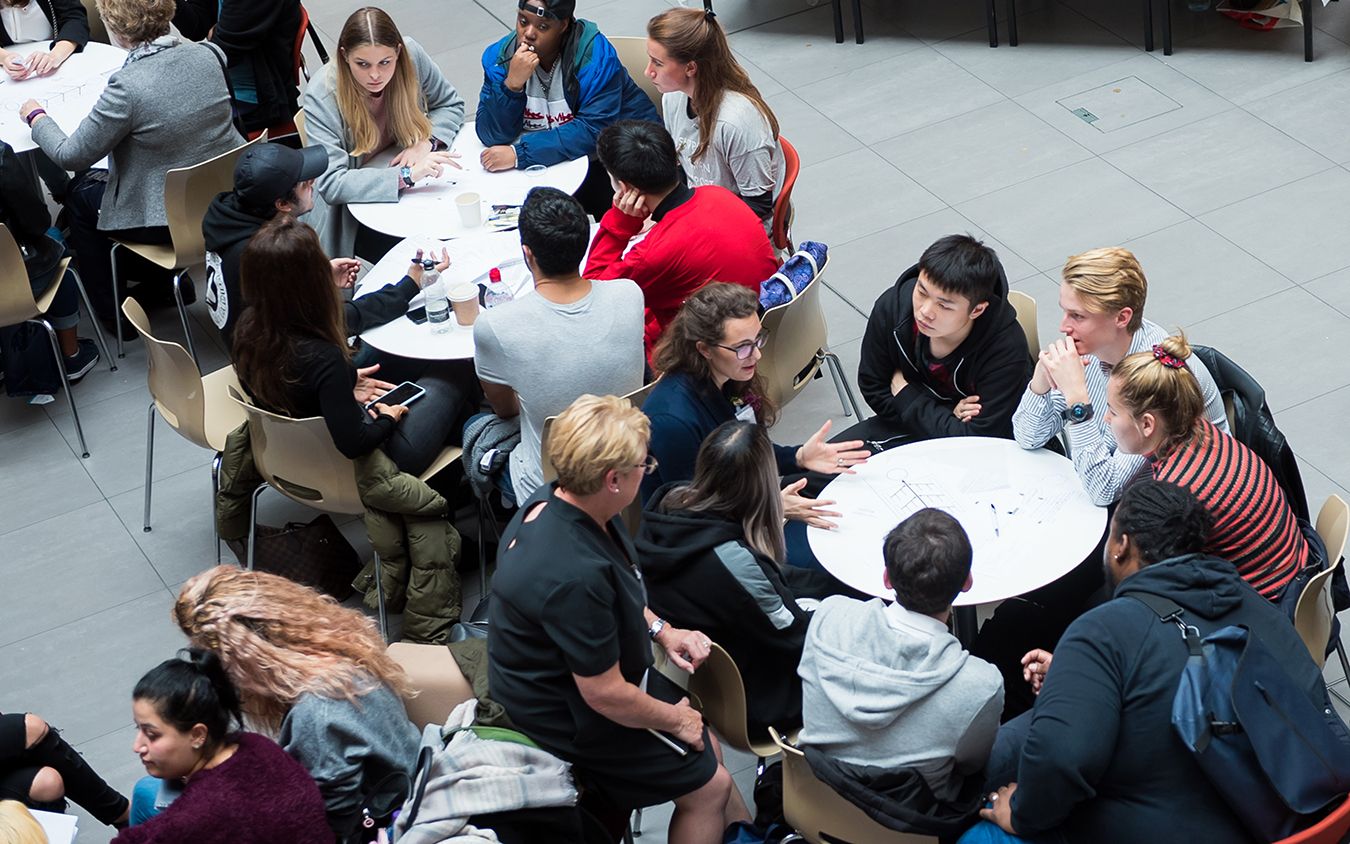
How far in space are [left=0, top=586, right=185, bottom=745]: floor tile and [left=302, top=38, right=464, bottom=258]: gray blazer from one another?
148 cm

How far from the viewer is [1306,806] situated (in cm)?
264

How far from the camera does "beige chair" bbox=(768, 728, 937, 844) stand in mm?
2928

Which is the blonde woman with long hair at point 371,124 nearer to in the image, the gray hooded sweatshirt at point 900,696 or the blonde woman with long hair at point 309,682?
the blonde woman with long hair at point 309,682

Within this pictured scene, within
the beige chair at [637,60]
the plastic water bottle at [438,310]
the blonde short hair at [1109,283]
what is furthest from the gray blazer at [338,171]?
the blonde short hair at [1109,283]

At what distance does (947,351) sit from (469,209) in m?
1.78

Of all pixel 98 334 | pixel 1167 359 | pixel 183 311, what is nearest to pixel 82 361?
pixel 98 334

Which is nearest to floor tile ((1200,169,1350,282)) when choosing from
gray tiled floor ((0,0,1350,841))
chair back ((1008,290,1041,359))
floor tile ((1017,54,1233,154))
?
gray tiled floor ((0,0,1350,841))

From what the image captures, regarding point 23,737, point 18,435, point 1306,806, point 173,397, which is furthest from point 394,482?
point 1306,806

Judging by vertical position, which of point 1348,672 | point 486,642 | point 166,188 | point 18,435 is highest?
point 166,188

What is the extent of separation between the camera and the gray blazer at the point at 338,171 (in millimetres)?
5055

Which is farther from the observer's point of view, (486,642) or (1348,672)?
(1348,672)

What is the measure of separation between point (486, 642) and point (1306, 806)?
1.71 meters

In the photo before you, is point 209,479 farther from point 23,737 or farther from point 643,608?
point 643,608

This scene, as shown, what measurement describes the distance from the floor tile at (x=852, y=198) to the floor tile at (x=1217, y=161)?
0.89 metres
